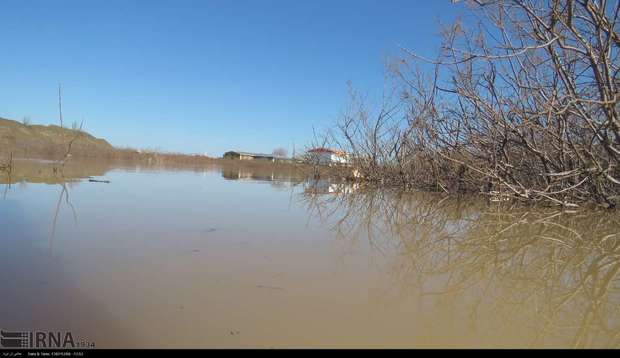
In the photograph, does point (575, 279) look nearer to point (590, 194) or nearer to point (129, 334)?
point (129, 334)

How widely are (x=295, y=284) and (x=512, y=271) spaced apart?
1.02 m

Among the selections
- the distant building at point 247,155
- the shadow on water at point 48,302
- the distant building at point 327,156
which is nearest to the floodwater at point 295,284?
the shadow on water at point 48,302

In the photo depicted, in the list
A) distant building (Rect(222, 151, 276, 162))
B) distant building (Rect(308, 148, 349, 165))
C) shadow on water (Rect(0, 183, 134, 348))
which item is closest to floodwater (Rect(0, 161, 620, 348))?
shadow on water (Rect(0, 183, 134, 348))

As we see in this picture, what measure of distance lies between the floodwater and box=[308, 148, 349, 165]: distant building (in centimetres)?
867

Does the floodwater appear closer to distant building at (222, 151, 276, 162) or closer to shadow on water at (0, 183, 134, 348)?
shadow on water at (0, 183, 134, 348)

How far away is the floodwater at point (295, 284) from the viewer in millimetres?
931

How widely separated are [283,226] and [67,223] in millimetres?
1339

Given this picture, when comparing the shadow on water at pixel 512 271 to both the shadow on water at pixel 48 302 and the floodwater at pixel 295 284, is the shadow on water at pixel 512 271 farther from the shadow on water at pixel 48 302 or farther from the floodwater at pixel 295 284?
the shadow on water at pixel 48 302

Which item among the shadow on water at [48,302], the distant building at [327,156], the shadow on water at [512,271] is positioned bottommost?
the shadow on water at [48,302]

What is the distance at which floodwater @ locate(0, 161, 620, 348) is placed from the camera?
931mm

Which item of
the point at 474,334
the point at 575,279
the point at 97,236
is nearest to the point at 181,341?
the point at 474,334

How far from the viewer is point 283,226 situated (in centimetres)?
251

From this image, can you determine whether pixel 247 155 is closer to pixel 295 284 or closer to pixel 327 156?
pixel 327 156

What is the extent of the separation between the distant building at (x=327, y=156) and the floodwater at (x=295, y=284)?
867 centimetres
